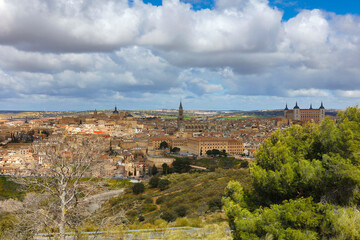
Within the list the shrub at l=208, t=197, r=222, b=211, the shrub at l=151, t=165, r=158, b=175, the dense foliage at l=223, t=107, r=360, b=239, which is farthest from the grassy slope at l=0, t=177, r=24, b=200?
the dense foliage at l=223, t=107, r=360, b=239

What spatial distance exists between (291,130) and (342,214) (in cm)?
433

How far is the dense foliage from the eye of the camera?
25.6 feet

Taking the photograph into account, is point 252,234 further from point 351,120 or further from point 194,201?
point 194,201

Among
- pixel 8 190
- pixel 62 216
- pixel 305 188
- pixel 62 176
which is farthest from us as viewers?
pixel 8 190

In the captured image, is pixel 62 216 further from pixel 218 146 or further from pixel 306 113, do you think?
pixel 306 113

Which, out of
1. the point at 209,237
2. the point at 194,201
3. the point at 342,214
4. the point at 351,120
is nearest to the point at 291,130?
the point at 351,120

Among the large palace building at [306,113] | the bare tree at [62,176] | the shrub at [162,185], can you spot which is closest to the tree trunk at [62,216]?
the bare tree at [62,176]

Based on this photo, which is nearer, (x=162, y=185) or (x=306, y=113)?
(x=162, y=185)

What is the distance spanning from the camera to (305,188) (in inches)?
358

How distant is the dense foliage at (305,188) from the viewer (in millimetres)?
7797

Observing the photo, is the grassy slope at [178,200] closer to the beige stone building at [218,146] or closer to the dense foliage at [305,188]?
the dense foliage at [305,188]

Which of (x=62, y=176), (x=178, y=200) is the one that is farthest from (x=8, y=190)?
(x=62, y=176)

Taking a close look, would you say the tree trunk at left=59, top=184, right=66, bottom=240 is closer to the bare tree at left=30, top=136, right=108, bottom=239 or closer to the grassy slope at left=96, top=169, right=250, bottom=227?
the bare tree at left=30, top=136, right=108, bottom=239

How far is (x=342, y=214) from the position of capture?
7.57m
